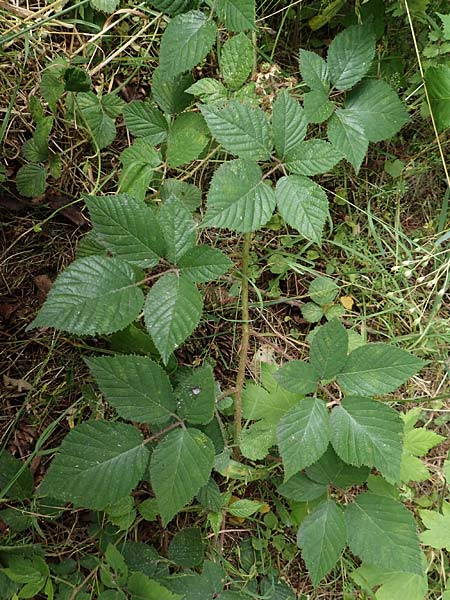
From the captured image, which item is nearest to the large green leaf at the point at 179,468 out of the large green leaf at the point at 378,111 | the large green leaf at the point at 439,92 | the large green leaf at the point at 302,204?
the large green leaf at the point at 302,204

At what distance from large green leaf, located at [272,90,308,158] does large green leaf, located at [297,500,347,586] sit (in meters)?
0.91

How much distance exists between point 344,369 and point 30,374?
2.92 feet

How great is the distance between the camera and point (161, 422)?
1239 mm

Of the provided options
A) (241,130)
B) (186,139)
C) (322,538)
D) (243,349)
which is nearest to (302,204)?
(241,130)

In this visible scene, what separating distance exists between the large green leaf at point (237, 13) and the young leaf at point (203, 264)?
0.54 meters

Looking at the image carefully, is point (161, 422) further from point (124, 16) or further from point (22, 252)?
point (124, 16)

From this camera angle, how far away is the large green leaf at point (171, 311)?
3.66ft

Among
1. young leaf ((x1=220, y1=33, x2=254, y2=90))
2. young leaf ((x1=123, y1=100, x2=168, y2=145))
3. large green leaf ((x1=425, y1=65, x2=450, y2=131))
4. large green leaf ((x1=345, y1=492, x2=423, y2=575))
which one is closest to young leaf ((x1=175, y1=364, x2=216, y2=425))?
large green leaf ((x1=345, y1=492, x2=423, y2=575))

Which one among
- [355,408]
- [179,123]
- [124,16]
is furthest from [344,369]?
Result: [124,16]

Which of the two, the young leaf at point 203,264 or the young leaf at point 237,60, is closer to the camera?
the young leaf at point 203,264

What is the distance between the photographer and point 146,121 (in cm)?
140

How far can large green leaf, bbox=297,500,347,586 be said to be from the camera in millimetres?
1300

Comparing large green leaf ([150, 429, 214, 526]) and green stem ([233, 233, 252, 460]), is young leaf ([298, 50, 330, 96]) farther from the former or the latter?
large green leaf ([150, 429, 214, 526])

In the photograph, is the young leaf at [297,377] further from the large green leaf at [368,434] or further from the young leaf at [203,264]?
the young leaf at [203,264]
